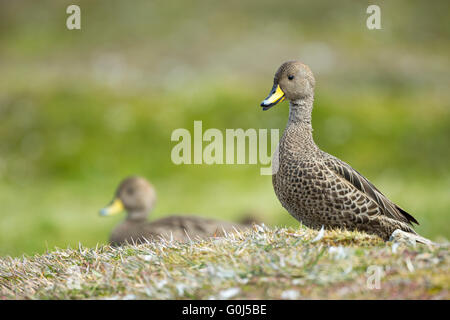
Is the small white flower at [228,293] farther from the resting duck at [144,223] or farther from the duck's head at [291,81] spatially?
the resting duck at [144,223]

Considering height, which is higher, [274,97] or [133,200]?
[274,97]

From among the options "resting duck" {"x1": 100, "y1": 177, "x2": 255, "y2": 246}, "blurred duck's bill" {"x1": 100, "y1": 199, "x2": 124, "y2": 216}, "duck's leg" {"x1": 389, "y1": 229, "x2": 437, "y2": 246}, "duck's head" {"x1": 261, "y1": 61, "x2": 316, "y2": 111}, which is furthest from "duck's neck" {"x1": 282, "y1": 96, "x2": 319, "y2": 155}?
"blurred duck's bill" {"x1": 100, "y1": 199, "x2": 124, "y2": 216}

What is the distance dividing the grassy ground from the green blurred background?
627 centimetres

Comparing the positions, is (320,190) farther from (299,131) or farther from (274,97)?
(274,97)

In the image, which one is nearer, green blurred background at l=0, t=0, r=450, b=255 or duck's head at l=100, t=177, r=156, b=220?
duck's head at l=100, t=177, r=156, b=220

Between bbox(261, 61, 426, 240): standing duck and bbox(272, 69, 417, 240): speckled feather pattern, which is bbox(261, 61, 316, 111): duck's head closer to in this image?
bbox(261, 61, 426, 240): standing duck

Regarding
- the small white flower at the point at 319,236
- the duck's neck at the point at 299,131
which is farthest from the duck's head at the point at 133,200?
the small white flower at the point at 319,236

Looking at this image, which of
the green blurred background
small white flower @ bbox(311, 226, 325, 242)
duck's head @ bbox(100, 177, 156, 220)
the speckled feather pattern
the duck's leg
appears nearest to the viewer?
small white flower @ bbox(311, 226, 325, 242)

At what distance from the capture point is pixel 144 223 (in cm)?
994

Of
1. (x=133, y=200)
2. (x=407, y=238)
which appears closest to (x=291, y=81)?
(x=407, y=238)

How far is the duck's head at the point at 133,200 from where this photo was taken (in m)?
11.1

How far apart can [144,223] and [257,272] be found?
18.6 ft

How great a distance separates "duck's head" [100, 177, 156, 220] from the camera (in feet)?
36.6
